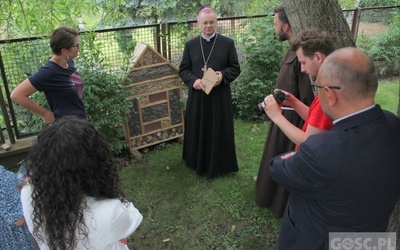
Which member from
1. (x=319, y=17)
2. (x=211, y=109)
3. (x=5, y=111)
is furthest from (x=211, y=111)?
(x=5, y=111)

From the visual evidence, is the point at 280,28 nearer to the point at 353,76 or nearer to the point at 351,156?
the point at 353,76

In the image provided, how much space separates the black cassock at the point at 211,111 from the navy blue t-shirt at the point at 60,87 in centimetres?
125

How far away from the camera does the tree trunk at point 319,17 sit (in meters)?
2.24

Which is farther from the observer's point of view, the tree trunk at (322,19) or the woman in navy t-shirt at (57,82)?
the woman in navy t-shirt at (57,82)

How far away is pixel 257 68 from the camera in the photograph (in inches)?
230

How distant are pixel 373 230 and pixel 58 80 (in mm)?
2571

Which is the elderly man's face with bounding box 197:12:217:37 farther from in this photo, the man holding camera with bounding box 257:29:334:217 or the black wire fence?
the man holding camera with bounding box 257:29:334:217

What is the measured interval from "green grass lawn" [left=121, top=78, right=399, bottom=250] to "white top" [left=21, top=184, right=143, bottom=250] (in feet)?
5.50

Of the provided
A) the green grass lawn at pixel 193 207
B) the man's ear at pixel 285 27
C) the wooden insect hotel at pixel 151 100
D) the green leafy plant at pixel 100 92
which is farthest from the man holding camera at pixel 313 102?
the wooden insect hotel at pixel 151 100

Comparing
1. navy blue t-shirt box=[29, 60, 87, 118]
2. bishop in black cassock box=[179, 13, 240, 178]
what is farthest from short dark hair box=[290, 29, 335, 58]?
navy blue t-shirt box=[29, 60, 87, 118]

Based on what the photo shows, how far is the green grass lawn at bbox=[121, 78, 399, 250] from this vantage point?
3.15m

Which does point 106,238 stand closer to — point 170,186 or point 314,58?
point 314,58

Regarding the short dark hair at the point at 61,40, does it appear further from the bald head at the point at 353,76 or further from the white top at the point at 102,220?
the bald head at the point at 353,76

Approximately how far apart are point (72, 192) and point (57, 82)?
5.61 ft
